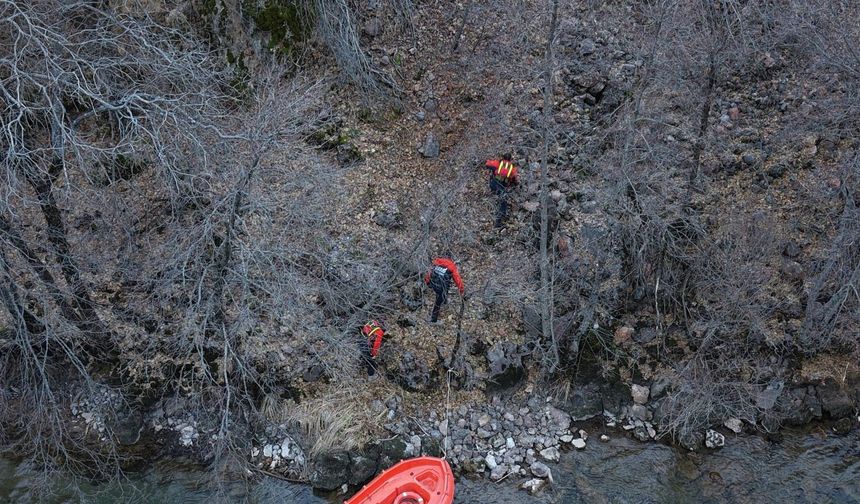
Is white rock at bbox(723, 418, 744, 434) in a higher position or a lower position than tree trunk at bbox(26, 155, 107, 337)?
lower

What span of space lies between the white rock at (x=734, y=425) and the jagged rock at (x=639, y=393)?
3.26 feet

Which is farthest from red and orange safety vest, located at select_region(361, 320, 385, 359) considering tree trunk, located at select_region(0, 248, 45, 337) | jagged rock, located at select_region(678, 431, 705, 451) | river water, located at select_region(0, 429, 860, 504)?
jagged rock, located at select_region(678, 431, 705, 451)

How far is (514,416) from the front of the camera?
8180 mm

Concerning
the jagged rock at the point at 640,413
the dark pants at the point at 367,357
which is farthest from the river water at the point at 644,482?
the dark pants at the point at 367,357

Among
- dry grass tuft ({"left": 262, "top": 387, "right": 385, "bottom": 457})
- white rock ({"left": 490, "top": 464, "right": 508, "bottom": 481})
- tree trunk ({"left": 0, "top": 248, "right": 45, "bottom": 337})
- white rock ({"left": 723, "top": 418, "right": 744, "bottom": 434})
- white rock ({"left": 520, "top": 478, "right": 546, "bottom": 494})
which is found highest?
tree trunk ({"left": 0, "top": 248, "right": 45, "bottom": 337})

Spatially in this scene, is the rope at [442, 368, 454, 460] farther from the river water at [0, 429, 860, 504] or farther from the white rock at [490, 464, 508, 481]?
the white rock at [490, 464, 508, 481]

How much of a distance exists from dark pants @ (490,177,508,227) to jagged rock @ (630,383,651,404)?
2.98m

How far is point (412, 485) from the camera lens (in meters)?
7.10

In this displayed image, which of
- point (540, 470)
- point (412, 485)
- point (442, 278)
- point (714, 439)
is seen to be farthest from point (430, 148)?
point (714, 439)

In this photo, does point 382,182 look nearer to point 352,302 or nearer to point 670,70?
point 352,302

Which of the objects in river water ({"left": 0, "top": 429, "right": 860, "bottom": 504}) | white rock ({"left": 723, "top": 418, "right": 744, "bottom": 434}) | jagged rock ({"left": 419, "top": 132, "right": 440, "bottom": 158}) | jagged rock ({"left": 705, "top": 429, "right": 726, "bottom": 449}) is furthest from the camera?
jagged rock ({"left": 419, "top": 132, "right": 440, "bottom": 158})

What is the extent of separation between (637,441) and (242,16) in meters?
8.45

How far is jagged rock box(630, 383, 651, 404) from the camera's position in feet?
27.4

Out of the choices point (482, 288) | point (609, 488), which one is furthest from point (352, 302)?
point (609, 488)
